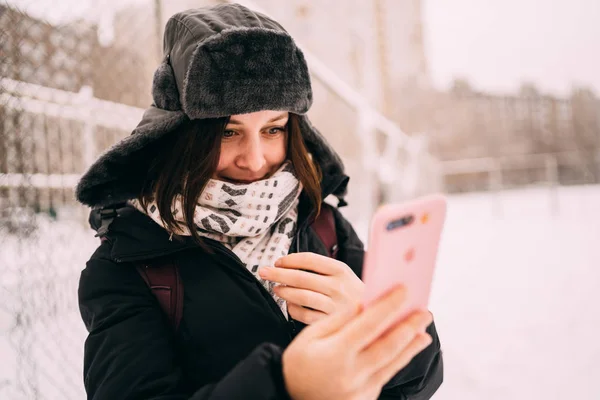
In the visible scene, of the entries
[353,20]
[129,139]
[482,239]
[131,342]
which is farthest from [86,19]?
[353,20]

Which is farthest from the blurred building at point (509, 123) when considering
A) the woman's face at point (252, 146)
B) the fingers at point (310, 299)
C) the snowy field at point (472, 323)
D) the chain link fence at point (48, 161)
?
the fingers at point (310, 299)

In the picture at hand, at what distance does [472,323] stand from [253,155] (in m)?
1.74

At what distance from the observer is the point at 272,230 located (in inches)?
29.8

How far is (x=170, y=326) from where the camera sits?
0.62 meters

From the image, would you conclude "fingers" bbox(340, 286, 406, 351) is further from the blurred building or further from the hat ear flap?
the blurred building

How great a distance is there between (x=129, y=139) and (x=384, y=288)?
52 centimetres

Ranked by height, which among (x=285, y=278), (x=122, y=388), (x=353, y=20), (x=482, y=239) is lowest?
(x=482, y=239)

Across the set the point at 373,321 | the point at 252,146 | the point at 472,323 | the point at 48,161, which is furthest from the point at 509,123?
the point at 373,321

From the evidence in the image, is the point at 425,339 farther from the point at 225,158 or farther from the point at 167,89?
the point at 167,89

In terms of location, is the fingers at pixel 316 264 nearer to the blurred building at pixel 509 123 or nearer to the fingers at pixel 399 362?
the fingers at pixel 399 362

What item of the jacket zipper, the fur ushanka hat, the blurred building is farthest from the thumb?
the blurred building

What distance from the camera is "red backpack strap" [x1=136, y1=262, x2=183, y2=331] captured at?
0.62 metres

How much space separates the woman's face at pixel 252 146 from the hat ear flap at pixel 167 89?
A: 0.34 ft

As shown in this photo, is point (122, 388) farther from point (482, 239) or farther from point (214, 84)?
point (482, 239)
